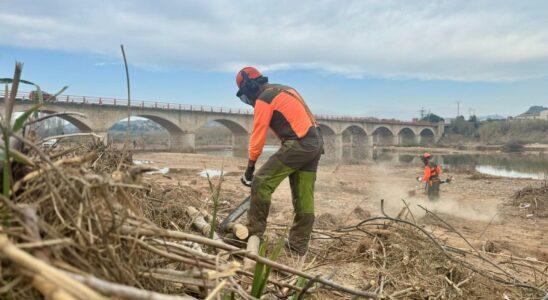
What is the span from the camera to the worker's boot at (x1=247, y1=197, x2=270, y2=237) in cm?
367

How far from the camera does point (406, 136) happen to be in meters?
86.6

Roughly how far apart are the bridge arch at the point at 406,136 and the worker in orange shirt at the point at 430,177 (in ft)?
234

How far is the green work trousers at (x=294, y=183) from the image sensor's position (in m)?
3.69

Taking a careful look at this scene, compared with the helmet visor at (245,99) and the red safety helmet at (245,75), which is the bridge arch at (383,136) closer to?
the helmet visor at (245,99)

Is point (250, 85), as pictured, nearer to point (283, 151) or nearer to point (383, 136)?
point (283, 151)

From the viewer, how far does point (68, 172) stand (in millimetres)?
1468

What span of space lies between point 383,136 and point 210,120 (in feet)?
155

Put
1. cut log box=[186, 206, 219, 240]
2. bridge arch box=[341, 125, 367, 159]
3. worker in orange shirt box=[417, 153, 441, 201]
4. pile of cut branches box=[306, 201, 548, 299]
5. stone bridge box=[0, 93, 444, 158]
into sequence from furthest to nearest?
bridge arch box=[341, 125, 367, 159] < stone bridge box=[0, 93, 444, 158] < worker in orange shirt box=[417, 153, 441, 201] < cut log box=[186, 206, 219, 240] < pile of cut branches box=[306, 201, 548, 299]

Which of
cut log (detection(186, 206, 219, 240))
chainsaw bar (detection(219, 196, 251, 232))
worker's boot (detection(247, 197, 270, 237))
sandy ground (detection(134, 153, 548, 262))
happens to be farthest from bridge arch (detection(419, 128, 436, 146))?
worker's boot (detection(247, 197, 270, 237))

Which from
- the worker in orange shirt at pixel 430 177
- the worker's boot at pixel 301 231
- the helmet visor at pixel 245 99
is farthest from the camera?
the worker in orange shirt at pixel 430 177

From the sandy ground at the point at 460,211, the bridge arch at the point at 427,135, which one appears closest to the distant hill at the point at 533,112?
the bridge arch at the point at 427,135

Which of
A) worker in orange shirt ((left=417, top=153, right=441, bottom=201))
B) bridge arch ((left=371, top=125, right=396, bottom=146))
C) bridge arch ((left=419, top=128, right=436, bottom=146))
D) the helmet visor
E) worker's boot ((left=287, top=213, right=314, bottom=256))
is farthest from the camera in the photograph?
bridge arch ((left=419, top=128, right=436, bottom=146))

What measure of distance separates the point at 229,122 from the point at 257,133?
47.1 m

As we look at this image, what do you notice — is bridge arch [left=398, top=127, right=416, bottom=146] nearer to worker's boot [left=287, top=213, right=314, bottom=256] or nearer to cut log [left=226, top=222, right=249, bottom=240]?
worker's boot [left=287, top=213, right=314, bottom=256]
